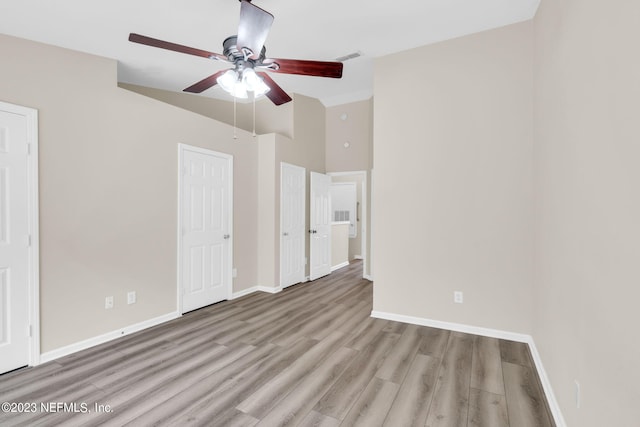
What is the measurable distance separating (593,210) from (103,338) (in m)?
3.96

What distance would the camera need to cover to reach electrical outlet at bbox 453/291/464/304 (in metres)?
3.20

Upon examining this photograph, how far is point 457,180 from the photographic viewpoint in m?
3.20

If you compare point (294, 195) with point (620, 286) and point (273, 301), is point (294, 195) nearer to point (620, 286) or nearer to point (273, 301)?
point (273, 301)

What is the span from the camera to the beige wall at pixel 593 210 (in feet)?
3.47

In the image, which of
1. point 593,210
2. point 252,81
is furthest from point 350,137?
point 593,210

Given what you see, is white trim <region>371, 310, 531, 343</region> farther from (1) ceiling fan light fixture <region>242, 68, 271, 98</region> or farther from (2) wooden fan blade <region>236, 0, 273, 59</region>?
(2) wooden fan blade <region>236, 0, 273, 59</region>

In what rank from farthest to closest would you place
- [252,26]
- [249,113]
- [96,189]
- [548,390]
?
[249,113] → [96,189] → [548,390] → [252,26]

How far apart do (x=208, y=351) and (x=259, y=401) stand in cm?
96

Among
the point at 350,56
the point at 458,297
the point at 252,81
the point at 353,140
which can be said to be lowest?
the point at 458,297

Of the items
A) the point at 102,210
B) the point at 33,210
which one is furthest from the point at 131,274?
the point at 33,210

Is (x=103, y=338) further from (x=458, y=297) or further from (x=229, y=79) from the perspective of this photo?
(x=458, y=297)

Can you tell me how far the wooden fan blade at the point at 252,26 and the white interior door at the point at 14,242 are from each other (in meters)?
2.06

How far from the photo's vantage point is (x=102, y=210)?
9.60 ft

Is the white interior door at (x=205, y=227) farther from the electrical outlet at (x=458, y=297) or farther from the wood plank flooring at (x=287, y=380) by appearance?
the electrical outlet at (x=458, y=297)
